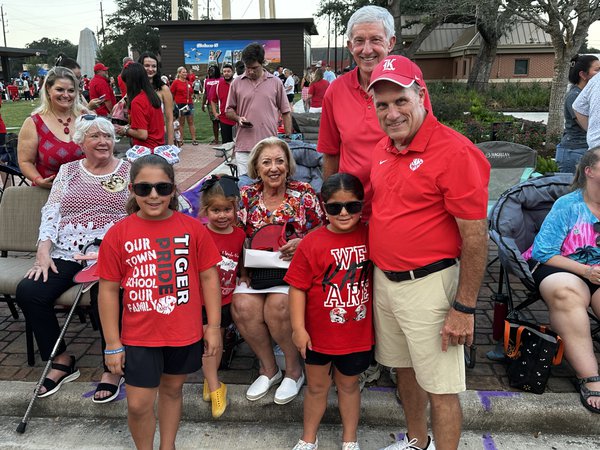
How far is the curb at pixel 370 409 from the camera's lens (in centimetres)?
293

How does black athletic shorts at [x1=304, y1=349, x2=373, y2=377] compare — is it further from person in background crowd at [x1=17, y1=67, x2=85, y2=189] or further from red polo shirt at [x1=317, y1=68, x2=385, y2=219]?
person in background crowd at [x1=17, y1=67, x2=85, y2=189]

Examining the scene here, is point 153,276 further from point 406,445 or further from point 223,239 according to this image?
point 406,445

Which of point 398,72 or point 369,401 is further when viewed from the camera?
point 369,401

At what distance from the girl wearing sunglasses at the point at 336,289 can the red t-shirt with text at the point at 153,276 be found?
52 centimetres

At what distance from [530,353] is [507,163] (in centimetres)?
340

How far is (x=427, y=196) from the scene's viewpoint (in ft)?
7.06

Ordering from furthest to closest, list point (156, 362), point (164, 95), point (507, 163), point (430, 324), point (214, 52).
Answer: point (214, 52) < point (164, 95) < point (507, 163) < point (156, 362) < point (430, 324)

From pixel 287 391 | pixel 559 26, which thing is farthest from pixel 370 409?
pixel 559 26

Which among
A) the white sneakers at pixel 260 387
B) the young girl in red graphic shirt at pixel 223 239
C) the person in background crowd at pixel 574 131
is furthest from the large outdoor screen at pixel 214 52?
the white sneakers at pixel 260 387

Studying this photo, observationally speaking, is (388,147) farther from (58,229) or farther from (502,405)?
(58,229)

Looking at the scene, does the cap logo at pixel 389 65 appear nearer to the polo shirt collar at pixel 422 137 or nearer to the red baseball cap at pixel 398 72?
the red baseball cap at pixel 398 72

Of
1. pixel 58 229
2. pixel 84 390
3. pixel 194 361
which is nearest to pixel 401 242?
pixel 194 361

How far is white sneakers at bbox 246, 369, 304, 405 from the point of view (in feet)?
9.92

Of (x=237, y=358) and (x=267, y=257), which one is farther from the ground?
(x=267, y=257)
